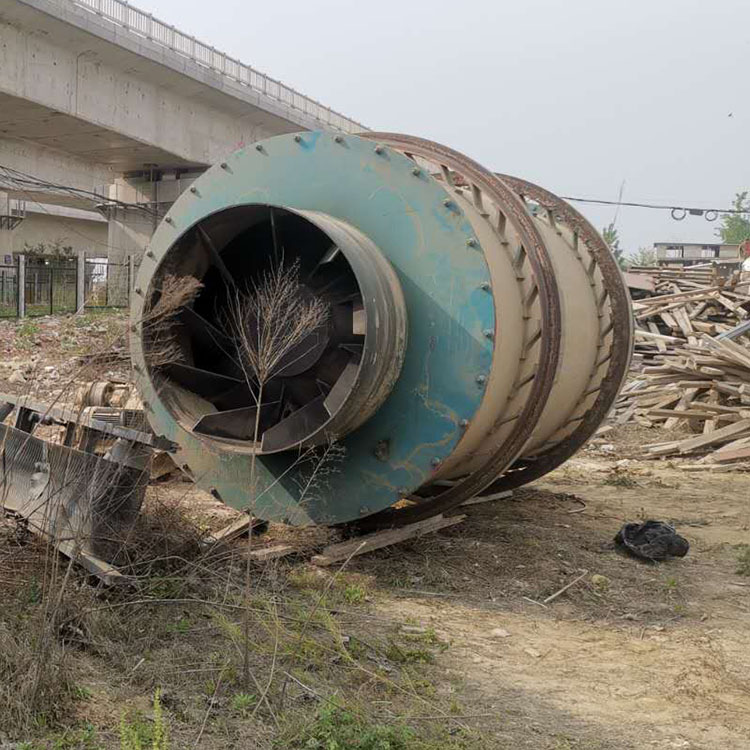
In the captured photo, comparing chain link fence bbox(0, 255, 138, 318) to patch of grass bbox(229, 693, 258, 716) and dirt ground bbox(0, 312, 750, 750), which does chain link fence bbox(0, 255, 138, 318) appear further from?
patch of grass bbox(229, 693, 258, 716)

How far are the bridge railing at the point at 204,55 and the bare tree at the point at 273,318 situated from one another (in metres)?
12.1

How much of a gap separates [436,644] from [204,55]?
1665 cm

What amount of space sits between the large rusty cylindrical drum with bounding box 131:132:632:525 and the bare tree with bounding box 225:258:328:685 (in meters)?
0.03

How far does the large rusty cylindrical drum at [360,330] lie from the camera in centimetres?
452

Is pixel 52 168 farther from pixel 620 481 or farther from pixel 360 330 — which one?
pixel 360 330

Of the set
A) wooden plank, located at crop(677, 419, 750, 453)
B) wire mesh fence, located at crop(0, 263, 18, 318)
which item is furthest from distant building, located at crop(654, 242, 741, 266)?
wooden plank, located at crop(677, 419, 750, 453)

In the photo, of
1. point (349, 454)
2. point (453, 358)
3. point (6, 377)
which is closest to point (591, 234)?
point (453, 358)

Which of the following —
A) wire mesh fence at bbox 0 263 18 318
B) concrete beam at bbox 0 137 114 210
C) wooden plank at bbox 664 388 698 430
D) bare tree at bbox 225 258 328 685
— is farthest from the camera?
concrete beam at bbox 0 137 114 210

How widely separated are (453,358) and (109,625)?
6.72 feet

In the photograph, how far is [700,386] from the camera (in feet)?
38.5

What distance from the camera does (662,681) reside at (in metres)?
3.81

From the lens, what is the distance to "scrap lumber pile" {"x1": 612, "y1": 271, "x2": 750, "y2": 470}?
404 inches

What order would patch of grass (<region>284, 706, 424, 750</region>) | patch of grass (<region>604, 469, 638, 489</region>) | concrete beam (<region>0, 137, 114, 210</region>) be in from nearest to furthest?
patch of grass (<region>284, 706, 424, 750</region>) < patch of grass (<region>604, 469, 638, 489</region>) < concrete beam (<region>0, 137, 114, 210</region>)

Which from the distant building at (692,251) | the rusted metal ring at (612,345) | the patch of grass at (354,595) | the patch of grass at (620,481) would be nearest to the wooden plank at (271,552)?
the patch of grass at (354,595)
